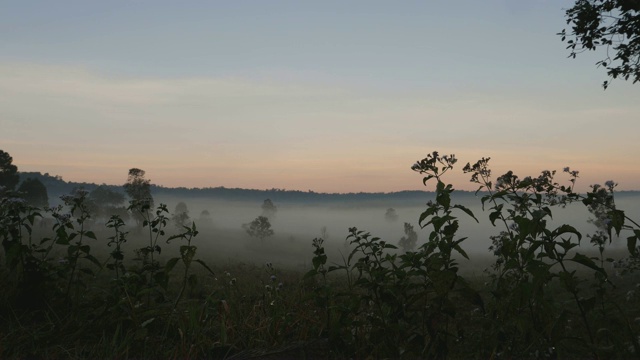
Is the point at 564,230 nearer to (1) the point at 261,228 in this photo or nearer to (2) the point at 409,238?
(1) the point at 261,228

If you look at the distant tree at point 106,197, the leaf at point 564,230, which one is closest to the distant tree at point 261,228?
the distant tree at point 106,197

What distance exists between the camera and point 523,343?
509 centimetres

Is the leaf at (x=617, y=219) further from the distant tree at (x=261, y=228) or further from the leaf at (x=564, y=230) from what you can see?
the distant tree at (x=261, y=228)

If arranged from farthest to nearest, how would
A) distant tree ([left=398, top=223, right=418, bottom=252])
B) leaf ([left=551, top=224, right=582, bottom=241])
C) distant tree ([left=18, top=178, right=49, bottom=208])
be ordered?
distant tree ([left=398, top=223, right=418, bottom=252]), distant tree ([left=18, top=178, right=49, bottom=208]), leaf ([left=551, top=224, right=582, bottom=241])

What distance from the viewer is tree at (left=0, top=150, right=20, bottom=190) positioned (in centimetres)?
7881

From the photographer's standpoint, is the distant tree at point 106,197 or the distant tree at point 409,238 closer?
the distant tree at point 409,238

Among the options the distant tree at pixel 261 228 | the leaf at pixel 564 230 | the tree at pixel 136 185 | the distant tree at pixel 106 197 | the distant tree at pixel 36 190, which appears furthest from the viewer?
the distant tree at pixel 106 197

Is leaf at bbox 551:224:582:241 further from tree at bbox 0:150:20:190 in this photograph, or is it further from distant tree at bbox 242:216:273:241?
distant tree at bbox 242:216:273:241

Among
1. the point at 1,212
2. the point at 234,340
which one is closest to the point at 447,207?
the point at 234,340

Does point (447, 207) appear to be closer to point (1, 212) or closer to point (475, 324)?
point (1, 212)

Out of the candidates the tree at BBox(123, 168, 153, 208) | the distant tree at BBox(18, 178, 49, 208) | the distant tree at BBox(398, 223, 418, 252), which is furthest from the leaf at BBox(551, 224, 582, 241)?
the distant tree at BBox(398, 223, 418, 252)

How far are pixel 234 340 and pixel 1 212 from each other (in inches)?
180

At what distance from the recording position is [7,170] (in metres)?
79.9

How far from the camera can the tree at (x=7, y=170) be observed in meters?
78.8
